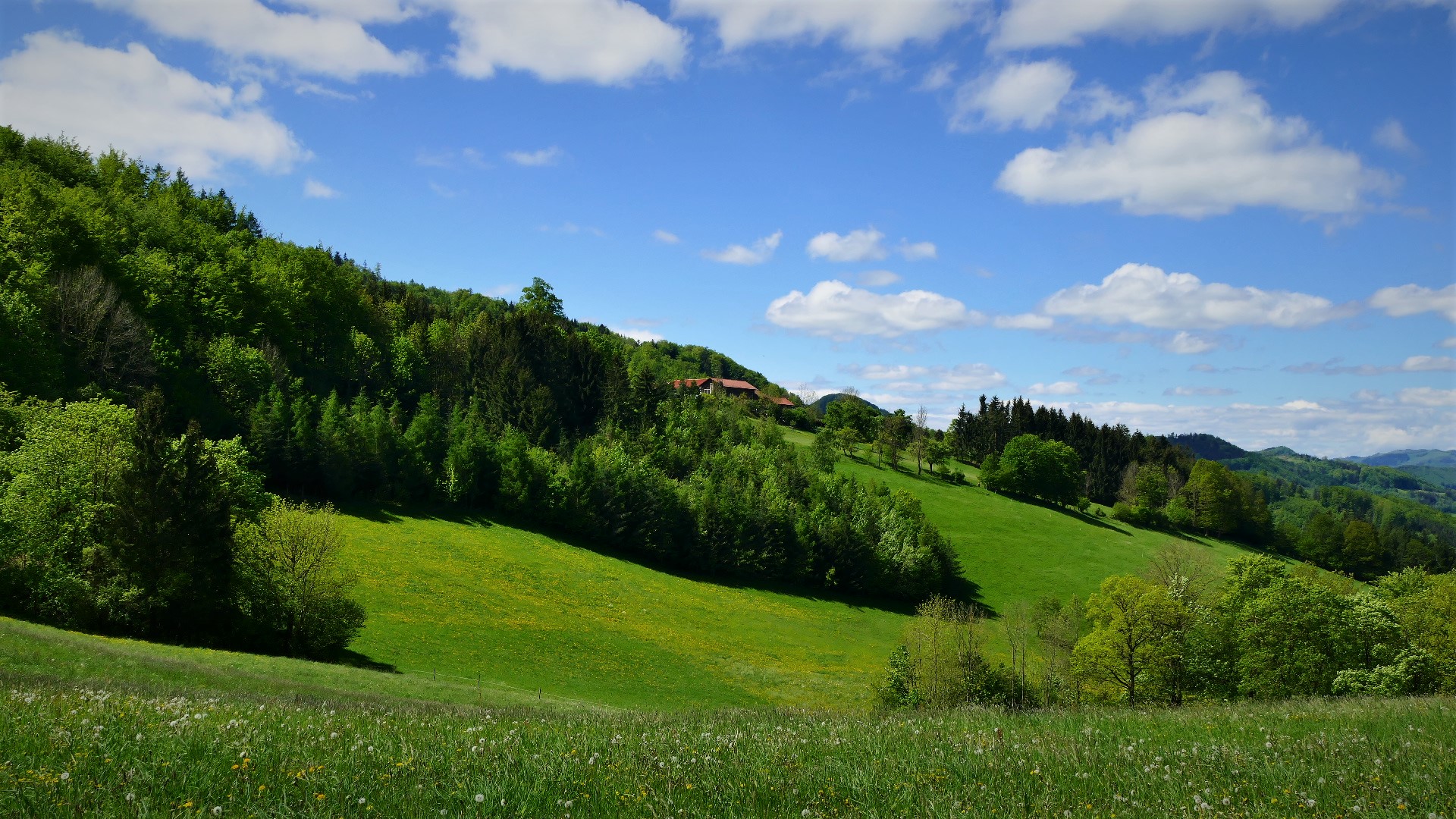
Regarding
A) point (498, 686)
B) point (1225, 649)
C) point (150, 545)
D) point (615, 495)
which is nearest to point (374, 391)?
point (615, 495)

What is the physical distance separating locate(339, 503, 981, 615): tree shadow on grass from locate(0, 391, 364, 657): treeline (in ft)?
113

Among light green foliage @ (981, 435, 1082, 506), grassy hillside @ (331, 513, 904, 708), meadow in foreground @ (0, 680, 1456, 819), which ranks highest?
light green foliage @ (981, 435, 1082, 506)

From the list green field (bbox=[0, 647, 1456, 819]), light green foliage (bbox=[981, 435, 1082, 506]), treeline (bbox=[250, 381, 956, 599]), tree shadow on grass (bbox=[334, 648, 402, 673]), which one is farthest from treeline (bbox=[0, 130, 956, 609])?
green field (bbox=[0, 647, 1456, 819])

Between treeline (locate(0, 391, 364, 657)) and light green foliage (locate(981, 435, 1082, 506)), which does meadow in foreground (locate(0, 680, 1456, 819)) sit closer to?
A: treeline (locate(0, 391, 364, 657))

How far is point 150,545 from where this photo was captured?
35812 millimetres

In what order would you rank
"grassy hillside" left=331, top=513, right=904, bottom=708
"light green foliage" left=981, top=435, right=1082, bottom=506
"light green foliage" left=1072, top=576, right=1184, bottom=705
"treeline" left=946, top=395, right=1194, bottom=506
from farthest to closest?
"treeline" left=946, top=395, right=1194, bottom=506, "light green foliage" left=981, top=435, right=1082, bottom=506, "grassy hillside" left=331, top=513, right=904, bottom=708, "light green foliage" left=1072, top=576, right=1184, bottom=705

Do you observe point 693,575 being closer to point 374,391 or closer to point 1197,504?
point 374,391

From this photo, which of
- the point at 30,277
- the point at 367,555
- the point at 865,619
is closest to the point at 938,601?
the point at 865,619

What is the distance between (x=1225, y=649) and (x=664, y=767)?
45.2 meters

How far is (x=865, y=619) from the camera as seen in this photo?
3113 inches

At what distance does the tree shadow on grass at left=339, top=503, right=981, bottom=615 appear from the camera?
7762cm

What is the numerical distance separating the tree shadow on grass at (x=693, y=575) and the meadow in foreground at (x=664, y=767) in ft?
234

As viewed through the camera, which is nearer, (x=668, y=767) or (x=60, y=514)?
(x=668, y=767)

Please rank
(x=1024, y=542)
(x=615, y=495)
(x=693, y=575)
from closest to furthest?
(x=693, y=575), (x=615, y=495), (x=1024, y=542)
